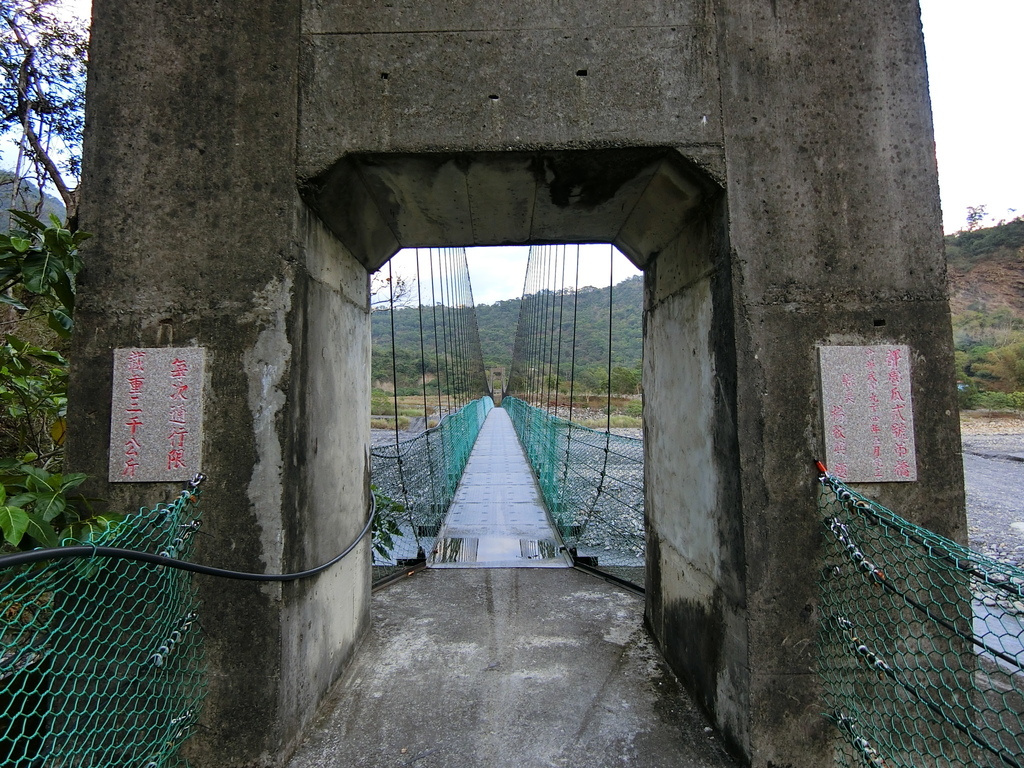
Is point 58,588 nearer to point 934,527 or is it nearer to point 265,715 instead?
point 265,715

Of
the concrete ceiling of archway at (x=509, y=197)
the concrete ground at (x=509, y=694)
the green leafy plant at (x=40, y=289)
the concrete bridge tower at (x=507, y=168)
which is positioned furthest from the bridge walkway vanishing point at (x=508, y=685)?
the concrete ceiling of archway at (x=509, y=197)

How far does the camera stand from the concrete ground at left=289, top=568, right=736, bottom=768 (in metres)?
1.32

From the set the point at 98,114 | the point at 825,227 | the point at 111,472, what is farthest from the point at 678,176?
the point at 111,472

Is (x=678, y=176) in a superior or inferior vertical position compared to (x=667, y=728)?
superior

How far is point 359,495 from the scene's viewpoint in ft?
6.11

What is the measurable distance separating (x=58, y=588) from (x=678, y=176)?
5.24ft

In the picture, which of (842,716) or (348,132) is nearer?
(842,716)

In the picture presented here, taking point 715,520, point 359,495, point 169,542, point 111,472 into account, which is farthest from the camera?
point 359,495

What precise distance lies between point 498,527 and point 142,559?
2894 mm

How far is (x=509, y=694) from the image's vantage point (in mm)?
1540

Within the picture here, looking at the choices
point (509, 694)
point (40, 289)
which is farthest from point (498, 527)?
point (40, 289)

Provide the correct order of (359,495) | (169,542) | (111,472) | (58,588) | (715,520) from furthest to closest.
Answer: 1. (359,495)
2. (715,520)
3. (111,472)
4. (169,542)
5. (58,588)

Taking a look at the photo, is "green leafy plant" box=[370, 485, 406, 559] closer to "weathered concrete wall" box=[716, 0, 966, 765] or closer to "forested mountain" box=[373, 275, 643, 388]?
"weathered concrete wall" box=[716, 0, 966, 765]

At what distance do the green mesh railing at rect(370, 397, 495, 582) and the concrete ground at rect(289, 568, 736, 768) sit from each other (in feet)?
1.96
